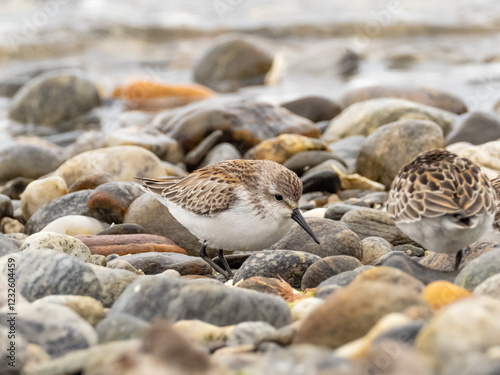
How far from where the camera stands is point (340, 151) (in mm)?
10969

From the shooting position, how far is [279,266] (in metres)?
5.89

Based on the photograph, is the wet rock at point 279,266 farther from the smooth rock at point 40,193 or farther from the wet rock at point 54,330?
the smooth rock at point 40,193

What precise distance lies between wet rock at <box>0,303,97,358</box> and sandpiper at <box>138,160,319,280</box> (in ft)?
8.23

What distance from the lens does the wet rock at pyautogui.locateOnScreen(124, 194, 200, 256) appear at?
304 inches

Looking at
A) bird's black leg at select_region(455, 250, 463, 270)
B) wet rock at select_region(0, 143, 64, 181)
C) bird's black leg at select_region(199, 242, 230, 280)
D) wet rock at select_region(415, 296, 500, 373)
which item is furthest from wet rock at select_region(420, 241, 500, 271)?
wet rock at select_region(0, 143, 64, 181)

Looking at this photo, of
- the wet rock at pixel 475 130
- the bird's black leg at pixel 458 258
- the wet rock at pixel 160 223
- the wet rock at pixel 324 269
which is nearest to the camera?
the bird's black leg at pixel 458 258

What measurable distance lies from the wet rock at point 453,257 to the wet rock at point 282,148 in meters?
4.25

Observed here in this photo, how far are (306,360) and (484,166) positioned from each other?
6.38 meters

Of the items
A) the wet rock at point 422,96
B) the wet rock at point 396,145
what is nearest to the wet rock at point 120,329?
the wet rock at point 396,145

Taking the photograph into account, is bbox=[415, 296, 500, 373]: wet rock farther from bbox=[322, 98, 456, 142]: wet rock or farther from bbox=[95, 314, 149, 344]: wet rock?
bbox=[322, 98, 456, 142]: wet rock

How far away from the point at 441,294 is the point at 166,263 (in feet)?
10.2

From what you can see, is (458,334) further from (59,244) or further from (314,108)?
(314,108)

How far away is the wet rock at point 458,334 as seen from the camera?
3244 mm

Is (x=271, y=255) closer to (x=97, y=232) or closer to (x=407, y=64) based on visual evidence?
(x=97, y=232)
